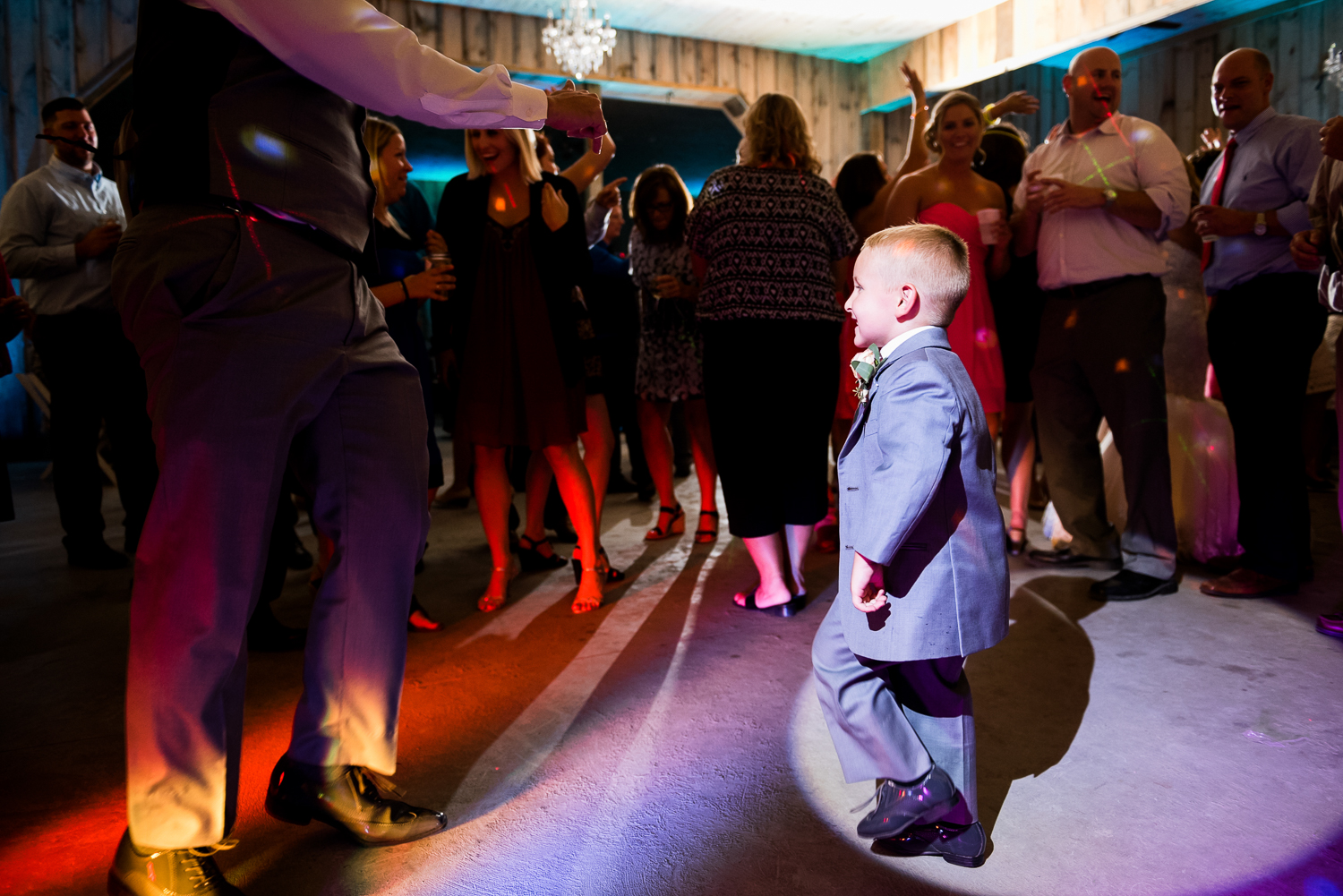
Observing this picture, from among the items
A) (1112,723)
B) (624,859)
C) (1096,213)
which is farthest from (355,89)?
(1096,213)

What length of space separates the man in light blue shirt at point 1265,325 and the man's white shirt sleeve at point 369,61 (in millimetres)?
2312

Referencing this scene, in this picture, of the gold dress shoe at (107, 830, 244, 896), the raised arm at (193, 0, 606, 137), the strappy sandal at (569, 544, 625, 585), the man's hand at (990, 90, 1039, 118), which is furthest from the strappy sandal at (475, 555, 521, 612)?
the man's hand at (990, 90, 1039, 118)

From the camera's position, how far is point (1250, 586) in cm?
249

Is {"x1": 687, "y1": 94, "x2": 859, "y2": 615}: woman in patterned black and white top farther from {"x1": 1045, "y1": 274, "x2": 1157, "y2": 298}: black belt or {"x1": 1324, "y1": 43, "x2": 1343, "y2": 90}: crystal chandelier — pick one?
{"x1": 1324, "y1": 43, "x2": 1343, "y2": 90}: crystal chandelier

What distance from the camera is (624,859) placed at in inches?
51.7

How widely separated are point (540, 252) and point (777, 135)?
78 centimetres

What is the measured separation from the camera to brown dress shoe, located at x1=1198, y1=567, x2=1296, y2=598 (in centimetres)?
248

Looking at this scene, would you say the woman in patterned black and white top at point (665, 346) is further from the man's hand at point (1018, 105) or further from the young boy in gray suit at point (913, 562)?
the young boy in gray suit at point (913, 562)

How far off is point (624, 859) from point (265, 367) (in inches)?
35.4

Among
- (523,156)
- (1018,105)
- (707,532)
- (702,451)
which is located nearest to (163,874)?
(523,156)

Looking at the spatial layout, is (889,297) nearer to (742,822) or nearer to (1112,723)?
(742,822)

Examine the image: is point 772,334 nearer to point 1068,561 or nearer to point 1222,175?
point 1068,561

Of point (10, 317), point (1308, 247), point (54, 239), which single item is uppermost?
point (54, 239)

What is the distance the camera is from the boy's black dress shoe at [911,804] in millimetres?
1301
